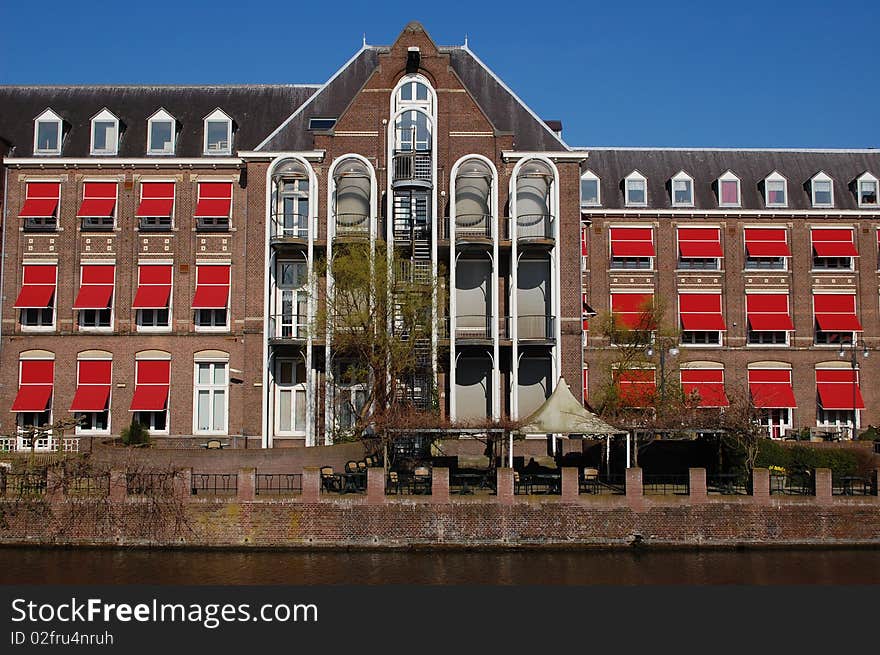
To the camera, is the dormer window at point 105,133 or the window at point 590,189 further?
the window at point 590,189

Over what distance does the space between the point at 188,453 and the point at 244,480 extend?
496 centimetres

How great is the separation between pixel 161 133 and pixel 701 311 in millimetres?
31172

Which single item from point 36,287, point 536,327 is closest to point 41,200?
point 36,287

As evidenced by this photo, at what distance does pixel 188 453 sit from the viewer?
108 ft

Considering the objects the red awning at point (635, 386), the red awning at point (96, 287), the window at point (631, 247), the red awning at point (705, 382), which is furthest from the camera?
the window at point (631, 247)

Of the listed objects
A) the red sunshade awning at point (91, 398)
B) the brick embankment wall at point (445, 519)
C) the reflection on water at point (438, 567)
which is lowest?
the reflection on water at point (438, 567)

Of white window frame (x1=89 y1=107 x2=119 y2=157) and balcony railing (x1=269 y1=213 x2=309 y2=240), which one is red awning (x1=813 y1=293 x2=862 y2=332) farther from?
white window frame (x1=89 y1=107 x2=119 y2=157)

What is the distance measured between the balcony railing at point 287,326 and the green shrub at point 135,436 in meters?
7.06

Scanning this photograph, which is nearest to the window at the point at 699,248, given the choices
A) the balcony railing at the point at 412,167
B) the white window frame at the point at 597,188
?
the white window frame at the point at 597,188

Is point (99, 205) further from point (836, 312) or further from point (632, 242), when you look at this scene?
point (836, 312)

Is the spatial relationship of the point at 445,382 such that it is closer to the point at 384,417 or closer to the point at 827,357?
the point at 384,417

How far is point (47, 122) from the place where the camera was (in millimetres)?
45969

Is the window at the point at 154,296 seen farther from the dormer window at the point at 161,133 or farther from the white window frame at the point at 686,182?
the white window frame at the point at 686,182

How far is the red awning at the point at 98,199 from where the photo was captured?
4412 centimetres
